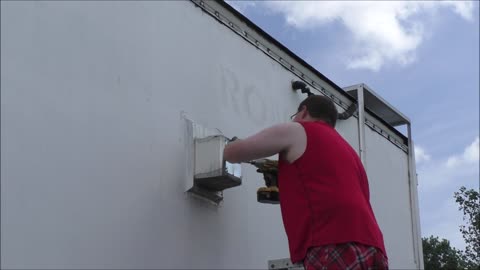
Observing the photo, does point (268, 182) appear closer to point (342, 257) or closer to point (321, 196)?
point (321, 196)

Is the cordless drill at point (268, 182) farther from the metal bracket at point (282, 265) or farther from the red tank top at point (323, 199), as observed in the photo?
the red tank top at point (323, 199)

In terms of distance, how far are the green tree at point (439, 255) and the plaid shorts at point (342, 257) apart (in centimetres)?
1985

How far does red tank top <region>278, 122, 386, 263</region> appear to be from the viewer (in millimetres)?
3057

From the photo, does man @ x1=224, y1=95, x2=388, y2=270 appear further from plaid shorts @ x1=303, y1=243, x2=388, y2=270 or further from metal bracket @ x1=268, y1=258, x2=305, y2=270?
metal bracket @ x1=268, y1=258, x2=305, y2=270

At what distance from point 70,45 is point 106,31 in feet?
0.96

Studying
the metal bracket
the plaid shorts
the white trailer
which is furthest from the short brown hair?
the metal bracket

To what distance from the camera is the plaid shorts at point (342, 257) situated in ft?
9.86

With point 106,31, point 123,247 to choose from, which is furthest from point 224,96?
point 123,247

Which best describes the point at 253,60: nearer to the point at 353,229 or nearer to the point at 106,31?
the point at 106,31

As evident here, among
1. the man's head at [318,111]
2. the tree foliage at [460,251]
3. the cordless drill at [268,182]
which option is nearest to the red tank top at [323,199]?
the man's head at [318,111]

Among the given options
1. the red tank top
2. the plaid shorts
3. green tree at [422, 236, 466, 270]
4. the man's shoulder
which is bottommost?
the plaid shorts

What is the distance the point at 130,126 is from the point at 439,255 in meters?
21.9

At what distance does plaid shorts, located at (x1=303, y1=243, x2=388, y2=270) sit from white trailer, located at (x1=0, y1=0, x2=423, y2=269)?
2.84 feet

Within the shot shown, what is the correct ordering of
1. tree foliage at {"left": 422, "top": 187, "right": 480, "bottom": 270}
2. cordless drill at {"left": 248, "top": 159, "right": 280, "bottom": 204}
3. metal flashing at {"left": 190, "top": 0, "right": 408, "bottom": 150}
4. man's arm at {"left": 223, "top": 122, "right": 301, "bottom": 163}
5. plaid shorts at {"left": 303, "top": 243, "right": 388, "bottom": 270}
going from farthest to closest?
tree foliage at {"left": 422, "top": 187, "right": 480, "bottom": 270}, metal flashing at {"left": 190, "top": 0, "right": 408, "bottom": 150}, cordless drill at {"left": 248, "top": 159, "right": 280, "bottom": 204}, man's arm at {"left": 223, "top": 122, "right": 301, "bottom": 163}, plaid shorts at {"left": 303, "top": 243, "right": 388, "bottom": 270}
